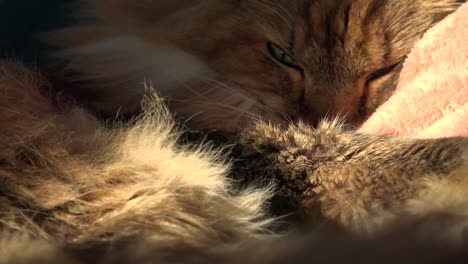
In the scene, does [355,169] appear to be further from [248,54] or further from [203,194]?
[248,54]

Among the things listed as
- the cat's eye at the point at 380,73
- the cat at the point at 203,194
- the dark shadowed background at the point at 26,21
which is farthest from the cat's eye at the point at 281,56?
the dark shadowed background at the point at 26,21

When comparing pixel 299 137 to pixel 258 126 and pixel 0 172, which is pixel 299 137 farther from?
pixel 0 172

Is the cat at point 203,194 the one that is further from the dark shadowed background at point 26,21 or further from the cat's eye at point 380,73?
the dark shadowed background at point 26,21

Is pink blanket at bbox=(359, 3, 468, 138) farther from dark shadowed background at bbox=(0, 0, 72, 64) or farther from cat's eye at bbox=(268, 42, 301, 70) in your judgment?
dark shadowed background at bbox=(0, 0, 72, 64)

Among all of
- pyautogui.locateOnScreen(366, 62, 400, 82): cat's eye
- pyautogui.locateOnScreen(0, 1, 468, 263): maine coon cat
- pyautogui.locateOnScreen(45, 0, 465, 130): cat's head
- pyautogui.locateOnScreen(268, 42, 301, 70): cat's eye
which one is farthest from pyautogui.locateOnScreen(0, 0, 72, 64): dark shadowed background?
Answer: pyautogui.locateOnScreen(366, 62, 400, 82): cat's eye

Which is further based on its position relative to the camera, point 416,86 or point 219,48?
point 219,48

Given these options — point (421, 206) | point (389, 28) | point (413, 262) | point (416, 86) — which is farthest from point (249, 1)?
point (413, 262)
